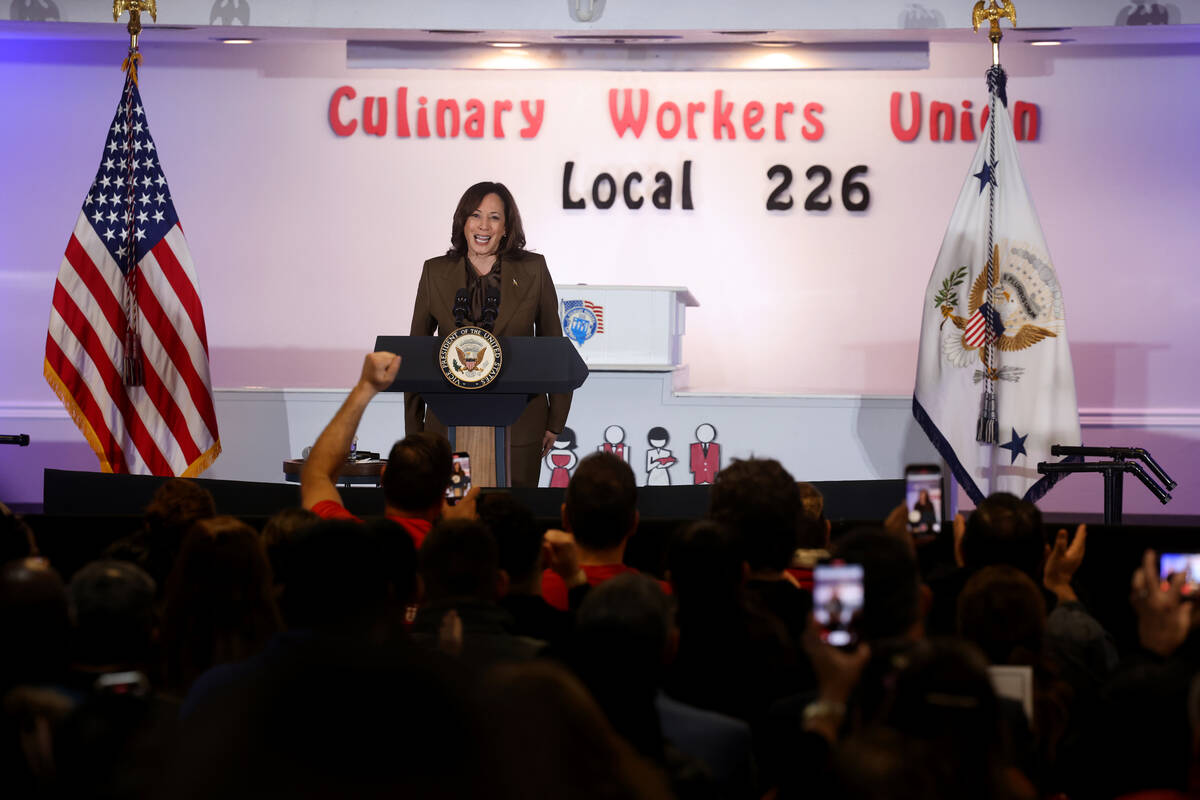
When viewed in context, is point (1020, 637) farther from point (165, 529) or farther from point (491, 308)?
point (491, 308)

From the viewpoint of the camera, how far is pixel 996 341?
5121mm

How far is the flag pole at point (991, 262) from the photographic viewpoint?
5.02 meters

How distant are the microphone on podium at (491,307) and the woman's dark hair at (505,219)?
6.0 inches

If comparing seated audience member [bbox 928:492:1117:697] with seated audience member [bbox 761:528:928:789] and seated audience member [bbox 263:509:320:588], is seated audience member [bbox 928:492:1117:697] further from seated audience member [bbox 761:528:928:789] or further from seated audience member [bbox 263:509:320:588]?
seated audience member [bbox 263:509:320:588]

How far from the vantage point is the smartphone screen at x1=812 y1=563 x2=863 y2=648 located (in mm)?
1689

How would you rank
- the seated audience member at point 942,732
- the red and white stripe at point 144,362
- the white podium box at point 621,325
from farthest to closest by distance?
the white podium box at point 621,325 < the red and white stripe at point 144,362 < the seated audience member at point 942,732

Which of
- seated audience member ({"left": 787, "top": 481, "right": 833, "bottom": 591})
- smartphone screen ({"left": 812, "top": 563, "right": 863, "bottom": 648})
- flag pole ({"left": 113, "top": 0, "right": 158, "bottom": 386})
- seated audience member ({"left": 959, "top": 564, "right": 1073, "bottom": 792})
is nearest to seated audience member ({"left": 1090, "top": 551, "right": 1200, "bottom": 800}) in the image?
seated audience member ({"left": 959, "top": 564, "right": 1073, "bottom": 792})

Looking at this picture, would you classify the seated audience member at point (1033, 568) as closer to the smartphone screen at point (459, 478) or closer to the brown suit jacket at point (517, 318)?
the smartphone screen at point (459, 478)

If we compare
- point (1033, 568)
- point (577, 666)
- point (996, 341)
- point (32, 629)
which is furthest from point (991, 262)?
point (32, 629)

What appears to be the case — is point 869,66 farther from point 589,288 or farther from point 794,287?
point 589,288

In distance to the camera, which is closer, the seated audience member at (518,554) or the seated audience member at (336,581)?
the seated audience member at (336,581)

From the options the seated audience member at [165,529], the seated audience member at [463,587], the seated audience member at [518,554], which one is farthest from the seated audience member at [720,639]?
the seated audience member at [165,529]

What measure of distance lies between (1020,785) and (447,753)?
89 cm

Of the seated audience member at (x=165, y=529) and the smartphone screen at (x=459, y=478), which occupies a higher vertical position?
the smartphone screen at (x=459, y=478)
